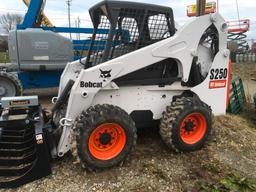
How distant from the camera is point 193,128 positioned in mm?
3965

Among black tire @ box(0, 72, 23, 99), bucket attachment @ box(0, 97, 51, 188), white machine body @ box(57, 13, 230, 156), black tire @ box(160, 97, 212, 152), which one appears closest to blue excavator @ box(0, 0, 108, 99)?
black tire @ box(0, 72, 23, 99)

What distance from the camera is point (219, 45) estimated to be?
4.26 meters

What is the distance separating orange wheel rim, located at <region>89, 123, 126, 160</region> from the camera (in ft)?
10.9

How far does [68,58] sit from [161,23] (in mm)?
4295

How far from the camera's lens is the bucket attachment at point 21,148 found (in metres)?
3.14

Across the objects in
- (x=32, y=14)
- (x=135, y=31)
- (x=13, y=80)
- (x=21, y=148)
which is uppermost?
(x=32, y=14)

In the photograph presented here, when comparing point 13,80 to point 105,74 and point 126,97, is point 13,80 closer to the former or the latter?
point 126,97

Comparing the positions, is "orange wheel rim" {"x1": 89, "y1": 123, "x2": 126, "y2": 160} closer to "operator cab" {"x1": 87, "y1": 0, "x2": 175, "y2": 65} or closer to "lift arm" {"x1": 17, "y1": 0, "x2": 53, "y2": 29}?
"operator cab" {"x1": 87, "y1": 0, "x2": 175, "y2": 65}

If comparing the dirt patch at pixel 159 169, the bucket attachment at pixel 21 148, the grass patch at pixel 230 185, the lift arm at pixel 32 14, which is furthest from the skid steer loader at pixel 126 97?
the lift arm at pixel 32 14

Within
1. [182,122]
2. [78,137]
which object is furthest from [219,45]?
[78,137]

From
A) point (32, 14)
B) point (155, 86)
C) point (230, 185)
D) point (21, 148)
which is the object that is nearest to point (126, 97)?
point (155, 86)

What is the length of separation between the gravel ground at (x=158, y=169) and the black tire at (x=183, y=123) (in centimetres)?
15

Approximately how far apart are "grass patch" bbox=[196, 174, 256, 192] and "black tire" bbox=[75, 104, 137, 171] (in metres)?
0.97

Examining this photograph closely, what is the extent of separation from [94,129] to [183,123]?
130 cm
